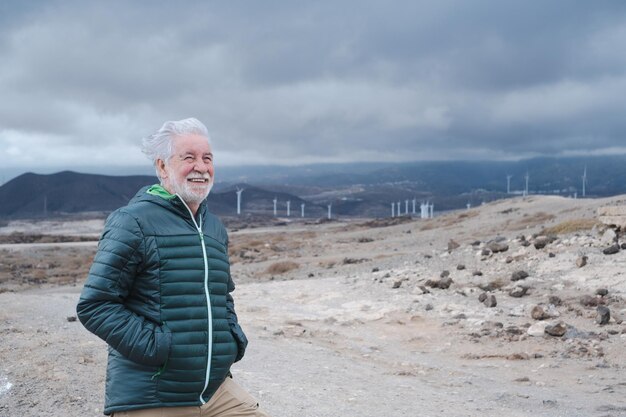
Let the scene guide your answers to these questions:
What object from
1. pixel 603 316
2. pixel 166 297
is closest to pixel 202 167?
pixel 166 297

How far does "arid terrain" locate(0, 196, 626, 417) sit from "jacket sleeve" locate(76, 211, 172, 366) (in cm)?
395

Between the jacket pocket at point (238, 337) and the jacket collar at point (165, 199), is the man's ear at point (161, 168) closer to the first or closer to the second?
the jacket collar at point (165, 199)

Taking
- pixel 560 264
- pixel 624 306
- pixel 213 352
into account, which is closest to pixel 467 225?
pixel 560 264

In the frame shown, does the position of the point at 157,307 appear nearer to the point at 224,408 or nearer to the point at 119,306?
the point at 119,306

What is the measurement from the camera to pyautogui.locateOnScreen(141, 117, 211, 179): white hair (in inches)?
148

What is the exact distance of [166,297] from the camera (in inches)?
138

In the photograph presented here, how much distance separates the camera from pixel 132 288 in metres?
3.51

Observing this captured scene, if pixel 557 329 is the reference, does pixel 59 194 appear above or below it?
above

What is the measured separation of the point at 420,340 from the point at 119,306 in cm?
954

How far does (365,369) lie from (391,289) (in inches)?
266

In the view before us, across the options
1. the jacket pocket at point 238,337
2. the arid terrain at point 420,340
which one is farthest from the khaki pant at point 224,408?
the arid terrain at point 420,340

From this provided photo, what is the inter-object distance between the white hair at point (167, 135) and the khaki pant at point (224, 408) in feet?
4.09

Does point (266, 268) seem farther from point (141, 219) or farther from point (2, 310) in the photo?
point (141, 219)

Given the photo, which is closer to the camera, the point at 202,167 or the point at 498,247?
the point at 202,167
